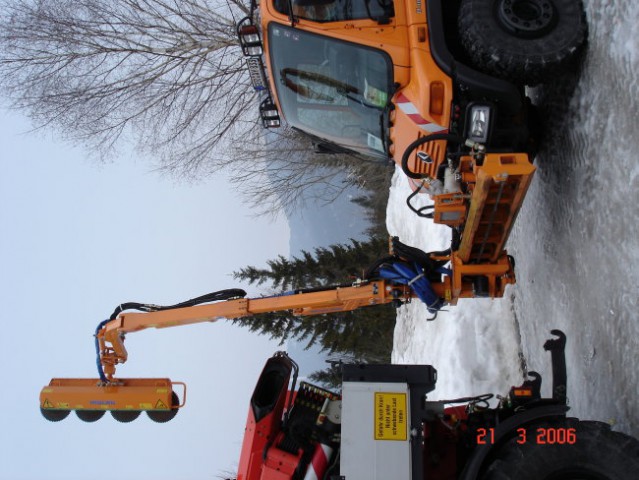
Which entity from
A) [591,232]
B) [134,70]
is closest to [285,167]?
[134,70]

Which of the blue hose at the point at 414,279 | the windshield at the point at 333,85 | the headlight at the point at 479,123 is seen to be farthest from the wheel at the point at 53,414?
the headlight at the point at 479,123

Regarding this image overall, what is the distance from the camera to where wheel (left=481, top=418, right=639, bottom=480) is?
10.6ft

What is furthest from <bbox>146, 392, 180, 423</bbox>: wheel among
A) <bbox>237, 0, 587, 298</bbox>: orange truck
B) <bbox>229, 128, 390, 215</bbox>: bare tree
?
<bbox>229, 128, 390, 215</bbox>: bare tree

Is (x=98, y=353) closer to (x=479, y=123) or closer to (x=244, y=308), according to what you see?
(x=244, y=308)

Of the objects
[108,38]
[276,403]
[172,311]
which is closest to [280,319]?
[108,38]

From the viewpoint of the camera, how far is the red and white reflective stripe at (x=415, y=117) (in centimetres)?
431

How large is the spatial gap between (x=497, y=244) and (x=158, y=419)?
2.83m

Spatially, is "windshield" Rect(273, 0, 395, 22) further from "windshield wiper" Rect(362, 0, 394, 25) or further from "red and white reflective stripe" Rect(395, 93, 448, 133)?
"red and white reflective stripe" Rect(395, 93, 448, 133)

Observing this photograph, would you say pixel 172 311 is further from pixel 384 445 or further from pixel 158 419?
pixel 384 445

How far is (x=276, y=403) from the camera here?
13.8 ft

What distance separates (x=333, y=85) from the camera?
4.59 m

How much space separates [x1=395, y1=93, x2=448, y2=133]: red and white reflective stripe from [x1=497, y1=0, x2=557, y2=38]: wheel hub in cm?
76
